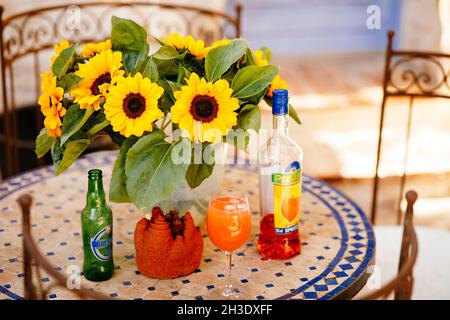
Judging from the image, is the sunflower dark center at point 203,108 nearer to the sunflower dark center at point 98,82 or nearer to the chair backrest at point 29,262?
the sunflower dark center at point 98,82

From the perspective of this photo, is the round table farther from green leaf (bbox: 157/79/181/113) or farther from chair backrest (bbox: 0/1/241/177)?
chair backrest (bbox: 0/1/241/177)

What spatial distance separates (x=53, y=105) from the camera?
3.88 feet

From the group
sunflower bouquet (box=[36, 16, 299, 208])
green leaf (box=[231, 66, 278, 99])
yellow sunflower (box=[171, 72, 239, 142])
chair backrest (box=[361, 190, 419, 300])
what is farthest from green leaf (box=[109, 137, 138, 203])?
chair backrest (box=[361, 190, 419, 300])

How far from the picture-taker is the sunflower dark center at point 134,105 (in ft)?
3.69

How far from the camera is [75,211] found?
1560 mm

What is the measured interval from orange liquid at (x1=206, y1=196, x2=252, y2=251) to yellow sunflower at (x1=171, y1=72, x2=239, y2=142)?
0.13 metres

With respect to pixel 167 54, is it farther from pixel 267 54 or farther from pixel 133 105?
pixel 267 54

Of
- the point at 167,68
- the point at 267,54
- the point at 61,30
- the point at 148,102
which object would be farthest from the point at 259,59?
the point at 61,30

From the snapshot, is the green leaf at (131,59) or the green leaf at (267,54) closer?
the green leaf at (131,59)

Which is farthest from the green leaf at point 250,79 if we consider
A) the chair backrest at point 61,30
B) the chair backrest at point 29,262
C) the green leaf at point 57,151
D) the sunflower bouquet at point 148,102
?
the chair backrest at point 61,30

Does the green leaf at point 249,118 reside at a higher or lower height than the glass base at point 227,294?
higher

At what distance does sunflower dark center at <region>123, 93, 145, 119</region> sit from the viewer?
112 cm

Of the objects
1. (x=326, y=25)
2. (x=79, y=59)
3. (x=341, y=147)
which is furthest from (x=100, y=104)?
(x=326, y=25)

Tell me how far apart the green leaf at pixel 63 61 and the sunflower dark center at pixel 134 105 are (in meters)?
0.16
